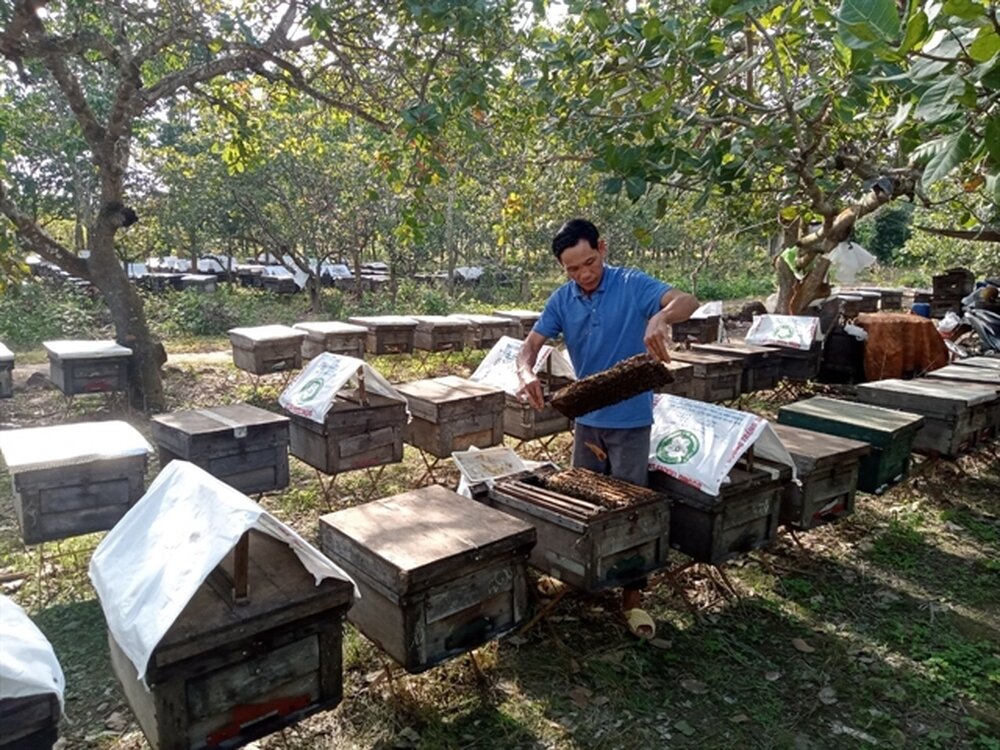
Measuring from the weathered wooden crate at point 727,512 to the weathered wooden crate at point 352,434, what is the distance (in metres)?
2.31

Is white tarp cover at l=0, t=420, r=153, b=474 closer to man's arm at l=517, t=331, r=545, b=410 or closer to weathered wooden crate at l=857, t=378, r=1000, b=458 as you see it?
man's arm at l=517, t=331, r=545, b=410

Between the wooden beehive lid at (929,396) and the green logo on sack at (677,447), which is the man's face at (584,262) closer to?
the green logo on sack at (677,447)

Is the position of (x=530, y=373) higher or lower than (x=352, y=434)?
higher

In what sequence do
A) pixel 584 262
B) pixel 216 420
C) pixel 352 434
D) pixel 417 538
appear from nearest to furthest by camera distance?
pixel 417 538 → pixel 584 262 → pixel 216 420 → pixel 352 434

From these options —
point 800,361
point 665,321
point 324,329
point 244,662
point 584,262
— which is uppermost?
point 584,262

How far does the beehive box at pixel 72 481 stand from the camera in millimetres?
3615

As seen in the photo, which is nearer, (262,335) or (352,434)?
(352,434)

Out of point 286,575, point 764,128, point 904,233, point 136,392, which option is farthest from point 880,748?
point 904,233

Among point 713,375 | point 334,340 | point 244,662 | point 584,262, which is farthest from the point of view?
point 334,340

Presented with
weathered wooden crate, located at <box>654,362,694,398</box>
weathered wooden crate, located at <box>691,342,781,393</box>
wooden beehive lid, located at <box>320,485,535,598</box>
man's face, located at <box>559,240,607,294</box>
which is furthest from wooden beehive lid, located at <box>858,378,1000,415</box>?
wooden beehive lid, located at <box>320,485,535,598</box>

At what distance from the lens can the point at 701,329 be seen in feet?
37.4

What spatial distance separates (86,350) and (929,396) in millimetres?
8294

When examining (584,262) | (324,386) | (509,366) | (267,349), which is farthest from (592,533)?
(267,349)

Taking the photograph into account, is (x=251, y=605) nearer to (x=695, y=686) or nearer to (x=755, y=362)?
(x=695, y=686)
